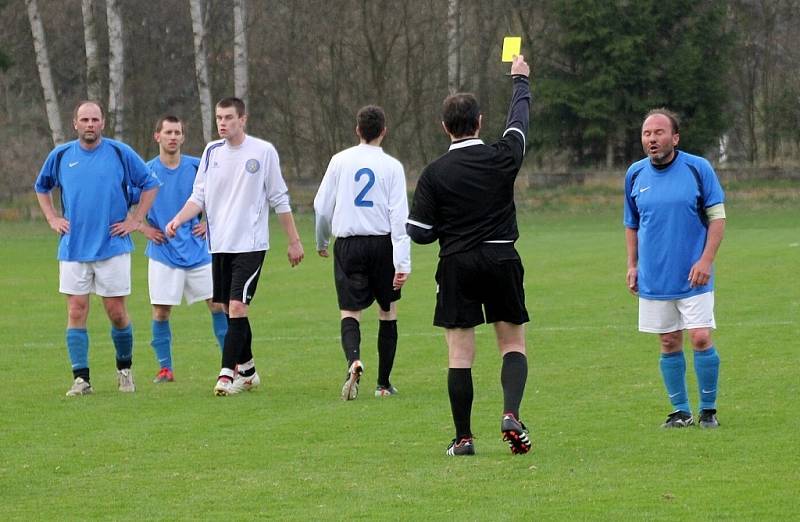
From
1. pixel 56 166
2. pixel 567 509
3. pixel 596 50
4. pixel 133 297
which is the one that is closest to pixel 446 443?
pixel 567 509

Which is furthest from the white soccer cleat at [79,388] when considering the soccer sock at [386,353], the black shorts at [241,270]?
the soccer sock at [386,353]

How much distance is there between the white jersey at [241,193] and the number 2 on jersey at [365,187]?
1.96 ft

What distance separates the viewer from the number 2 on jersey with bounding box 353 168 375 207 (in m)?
10.4

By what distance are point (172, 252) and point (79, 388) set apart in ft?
5.32

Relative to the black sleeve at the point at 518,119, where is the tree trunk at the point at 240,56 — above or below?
above

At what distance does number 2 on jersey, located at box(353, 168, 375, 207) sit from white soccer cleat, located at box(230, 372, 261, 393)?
5.49 ft

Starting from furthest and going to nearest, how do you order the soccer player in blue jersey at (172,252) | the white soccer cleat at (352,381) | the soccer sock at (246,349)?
the soccer player in blue jersey at (172,252), the soccer sock at (246,349), the white soccer cleat at (352,381)

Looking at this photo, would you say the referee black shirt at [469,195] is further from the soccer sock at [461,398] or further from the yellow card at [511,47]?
the soccer sock at [461,398]

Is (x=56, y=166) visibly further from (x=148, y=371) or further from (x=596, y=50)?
(x=596, y=50)

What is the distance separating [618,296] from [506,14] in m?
35.2

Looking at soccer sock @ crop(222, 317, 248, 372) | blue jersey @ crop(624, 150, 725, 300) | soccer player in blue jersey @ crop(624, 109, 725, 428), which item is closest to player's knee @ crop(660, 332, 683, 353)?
soccer player in blue jersey @ crop(624, 109, 725, 428)

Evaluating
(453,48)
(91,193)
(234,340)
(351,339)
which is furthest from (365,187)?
(453,48)

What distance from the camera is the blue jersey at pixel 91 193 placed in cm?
1074

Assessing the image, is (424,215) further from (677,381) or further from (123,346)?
(123,346)
